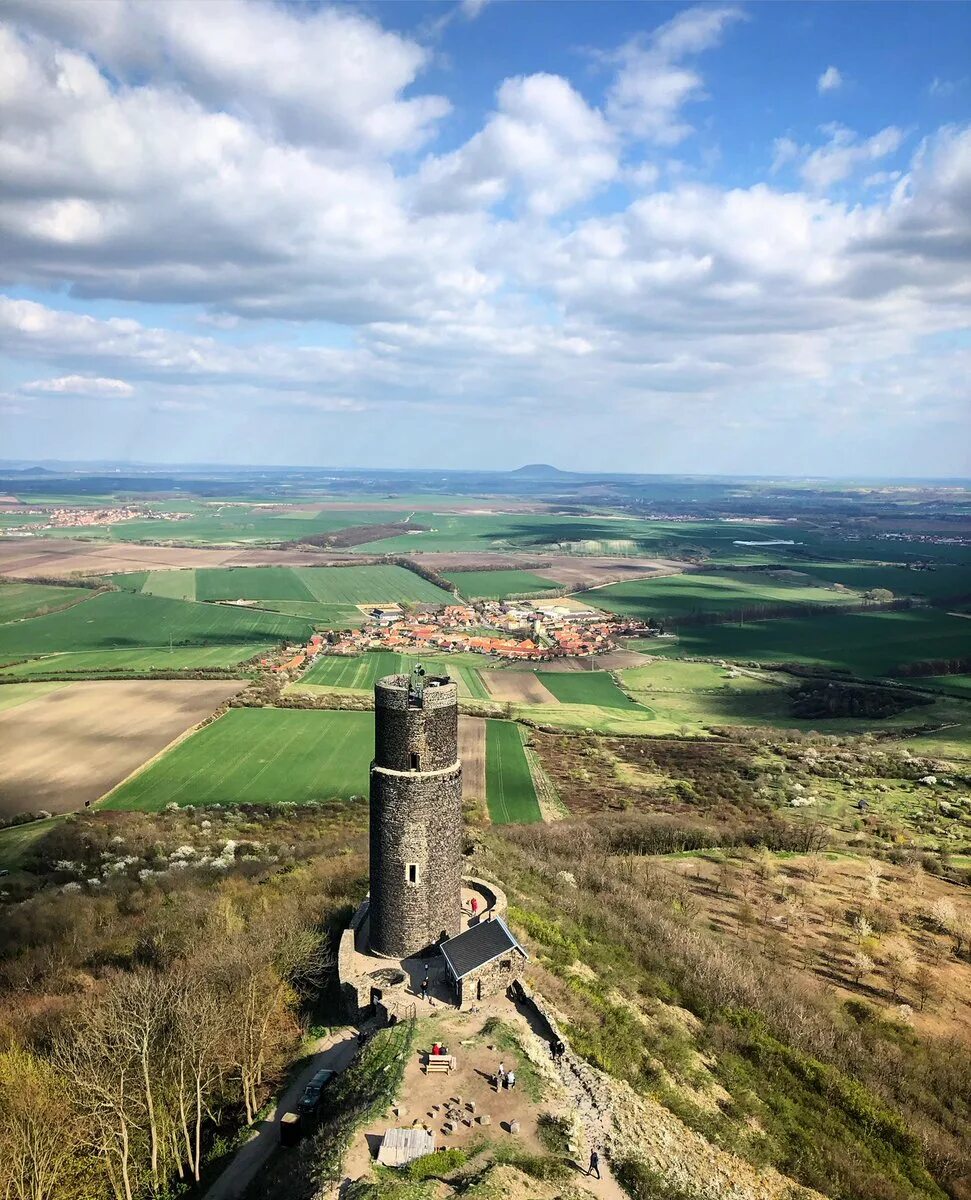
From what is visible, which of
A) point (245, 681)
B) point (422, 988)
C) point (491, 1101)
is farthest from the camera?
point (245, 681)

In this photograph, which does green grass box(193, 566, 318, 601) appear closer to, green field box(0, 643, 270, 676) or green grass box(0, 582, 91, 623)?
green grass box(0, 582, 91, 623)

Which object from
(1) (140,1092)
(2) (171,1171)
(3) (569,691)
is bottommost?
(3) (569,691)

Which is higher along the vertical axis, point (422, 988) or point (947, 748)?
point (422, 988)

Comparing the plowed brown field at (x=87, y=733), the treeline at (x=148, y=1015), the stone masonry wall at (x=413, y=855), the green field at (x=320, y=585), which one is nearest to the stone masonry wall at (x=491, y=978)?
the stone masonry wall at (x=413, y=855)

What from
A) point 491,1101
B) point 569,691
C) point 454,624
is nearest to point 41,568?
point 454,624

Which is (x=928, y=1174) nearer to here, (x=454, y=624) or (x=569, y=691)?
(x=569, y=691)

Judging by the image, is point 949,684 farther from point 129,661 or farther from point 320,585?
point 320,585

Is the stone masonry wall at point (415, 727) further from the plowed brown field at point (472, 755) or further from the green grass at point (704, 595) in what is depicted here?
the green grass at point (704, 595)

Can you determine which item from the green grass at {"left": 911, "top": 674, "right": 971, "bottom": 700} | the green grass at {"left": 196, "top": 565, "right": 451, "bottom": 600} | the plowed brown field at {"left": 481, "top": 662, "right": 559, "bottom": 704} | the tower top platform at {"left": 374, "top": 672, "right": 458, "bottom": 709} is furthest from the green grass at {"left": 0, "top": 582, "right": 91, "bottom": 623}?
the green grass at {"left": 911, "top": 674, "right": 971, "bottom": 700}
